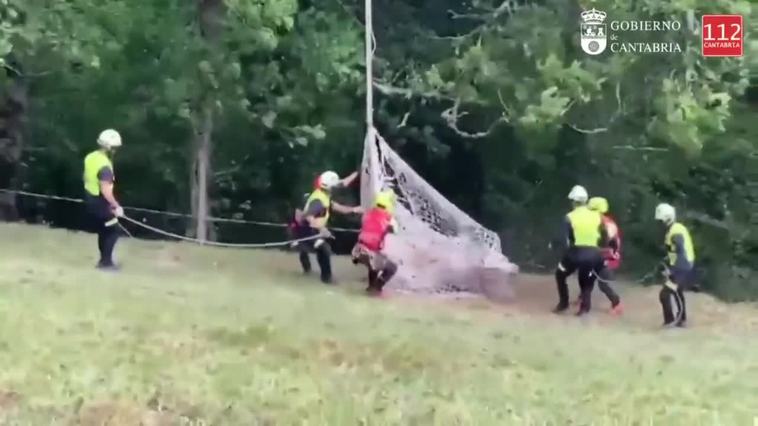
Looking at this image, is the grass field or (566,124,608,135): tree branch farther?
(566,124,608,135): tree branch

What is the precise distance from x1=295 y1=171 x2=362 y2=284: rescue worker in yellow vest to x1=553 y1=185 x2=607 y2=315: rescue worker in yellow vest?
101 inches

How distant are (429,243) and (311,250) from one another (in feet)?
5.58

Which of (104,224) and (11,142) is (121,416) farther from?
(11,142)

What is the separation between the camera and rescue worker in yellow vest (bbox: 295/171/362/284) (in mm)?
12609

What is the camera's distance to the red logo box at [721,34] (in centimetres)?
1159

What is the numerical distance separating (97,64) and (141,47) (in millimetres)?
831

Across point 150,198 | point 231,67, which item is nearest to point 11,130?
point 150,198

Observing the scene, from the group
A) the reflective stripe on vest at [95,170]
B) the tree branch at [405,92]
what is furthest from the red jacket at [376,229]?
the tree branch at [405,92]

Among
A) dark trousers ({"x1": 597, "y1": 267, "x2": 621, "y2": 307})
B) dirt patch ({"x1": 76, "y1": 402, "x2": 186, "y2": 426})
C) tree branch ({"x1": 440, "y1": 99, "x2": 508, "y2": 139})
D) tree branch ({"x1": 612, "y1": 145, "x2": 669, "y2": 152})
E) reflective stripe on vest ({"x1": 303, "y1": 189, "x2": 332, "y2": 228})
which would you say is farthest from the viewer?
tree branch ({"x1": 440, "y1": 99, "x2": 508, "y2": 139})

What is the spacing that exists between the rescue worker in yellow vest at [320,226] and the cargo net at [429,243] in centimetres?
42

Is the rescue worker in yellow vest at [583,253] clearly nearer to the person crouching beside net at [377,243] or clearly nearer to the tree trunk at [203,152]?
the person crouching beside net at [377,243]

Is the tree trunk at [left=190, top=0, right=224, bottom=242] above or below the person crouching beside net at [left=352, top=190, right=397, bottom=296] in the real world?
above

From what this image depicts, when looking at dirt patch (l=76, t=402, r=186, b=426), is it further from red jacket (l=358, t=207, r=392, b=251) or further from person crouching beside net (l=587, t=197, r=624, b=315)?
person crouching beside net (l=587, t=197, r=624, b=315)

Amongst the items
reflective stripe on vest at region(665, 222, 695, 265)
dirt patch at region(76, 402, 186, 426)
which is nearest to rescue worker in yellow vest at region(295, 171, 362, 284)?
reflective stripe on vest at region(665, 222, 695, 265)
